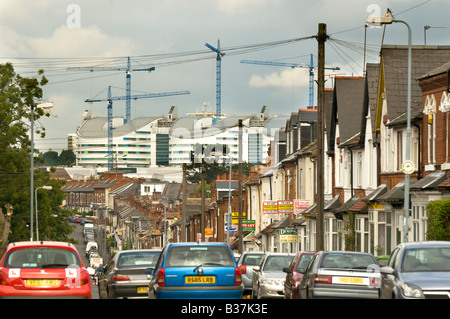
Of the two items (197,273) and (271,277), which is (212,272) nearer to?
(197,273)

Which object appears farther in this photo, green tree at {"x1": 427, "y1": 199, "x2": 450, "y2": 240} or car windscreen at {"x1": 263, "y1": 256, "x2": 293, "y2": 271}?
green tree at {"x1": 427, "y1": 199, "x2": 450, "y2": 240}

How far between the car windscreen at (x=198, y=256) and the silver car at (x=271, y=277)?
693cm

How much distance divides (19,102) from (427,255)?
49387 mm

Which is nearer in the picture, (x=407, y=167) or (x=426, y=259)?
(x=426, y=259)

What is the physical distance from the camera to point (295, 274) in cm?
2394

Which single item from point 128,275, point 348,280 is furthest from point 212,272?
point 128,275

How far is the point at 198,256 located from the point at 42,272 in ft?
10.5

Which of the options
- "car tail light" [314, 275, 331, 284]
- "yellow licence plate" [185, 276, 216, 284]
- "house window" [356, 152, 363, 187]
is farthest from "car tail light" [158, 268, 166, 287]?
"house window" [356, 152, 363, 187]

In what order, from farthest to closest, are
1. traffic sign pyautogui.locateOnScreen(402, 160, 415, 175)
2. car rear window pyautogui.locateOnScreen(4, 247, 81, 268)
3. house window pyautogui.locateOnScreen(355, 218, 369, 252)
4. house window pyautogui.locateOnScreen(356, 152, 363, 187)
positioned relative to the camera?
1. house window pyautogui.locateOnScreen(356, 152, 363, 187)
2. house window pyautogui.locateOnScreen(355, 218, 369, 252)
3. traffic sign pyautogui.locateOnScreen(402, 160, 415, 175)
4. car rear window pyautogui.locateOnScreen(4, 247, 81, 268)

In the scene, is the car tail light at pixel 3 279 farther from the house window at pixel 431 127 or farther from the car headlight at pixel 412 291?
the house window at pixel 431 127

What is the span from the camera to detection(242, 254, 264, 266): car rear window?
110ft

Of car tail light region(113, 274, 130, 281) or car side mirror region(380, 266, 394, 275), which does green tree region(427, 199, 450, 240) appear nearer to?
car tail light region(113, 274, 130, 281)

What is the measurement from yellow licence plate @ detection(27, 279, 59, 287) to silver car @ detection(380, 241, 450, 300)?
6512mm
